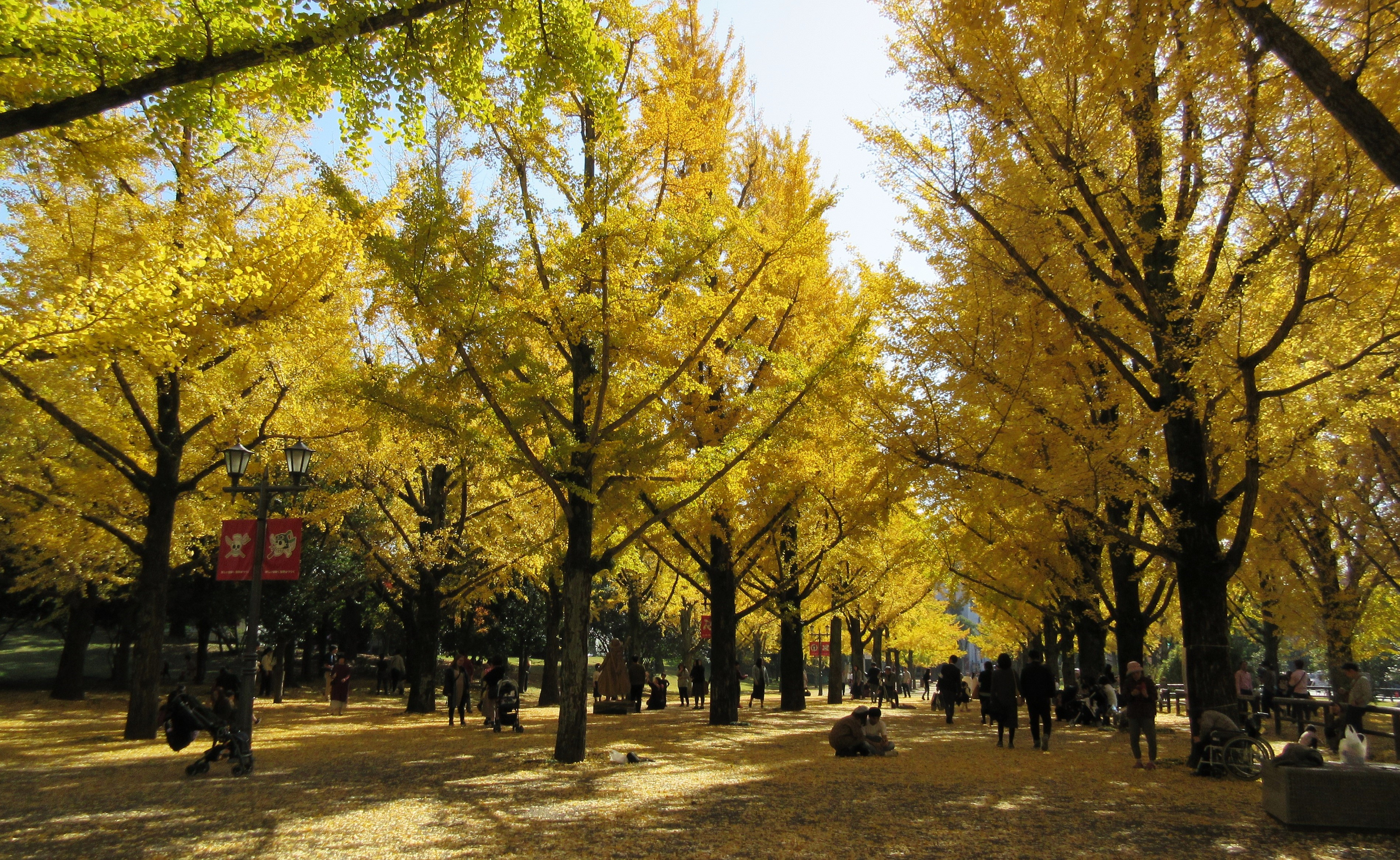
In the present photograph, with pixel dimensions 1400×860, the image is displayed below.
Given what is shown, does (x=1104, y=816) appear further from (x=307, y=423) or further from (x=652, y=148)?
(x=307, y=423)

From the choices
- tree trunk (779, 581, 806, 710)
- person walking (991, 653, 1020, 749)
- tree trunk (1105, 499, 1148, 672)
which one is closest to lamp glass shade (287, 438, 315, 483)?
person walking (991, 653, 1020, 749)

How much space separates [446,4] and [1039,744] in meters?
12.5

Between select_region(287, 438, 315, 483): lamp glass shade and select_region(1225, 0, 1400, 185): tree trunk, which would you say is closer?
select_region(1225, 0, 1400, 185): tree trunk

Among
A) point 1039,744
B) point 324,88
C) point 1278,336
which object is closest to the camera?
point 324,88

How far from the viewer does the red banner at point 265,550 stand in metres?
10.2

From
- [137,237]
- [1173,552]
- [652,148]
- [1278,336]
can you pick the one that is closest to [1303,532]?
[1173,552]

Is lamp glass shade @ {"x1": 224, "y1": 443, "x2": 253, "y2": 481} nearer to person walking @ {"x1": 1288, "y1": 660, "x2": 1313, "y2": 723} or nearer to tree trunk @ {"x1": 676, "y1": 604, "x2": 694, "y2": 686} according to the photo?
person walking @ {"x1": 1288, "y1": 660, "x2": 1313, "y2": 723}

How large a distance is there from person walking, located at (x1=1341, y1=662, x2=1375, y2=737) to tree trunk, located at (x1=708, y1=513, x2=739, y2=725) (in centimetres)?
895

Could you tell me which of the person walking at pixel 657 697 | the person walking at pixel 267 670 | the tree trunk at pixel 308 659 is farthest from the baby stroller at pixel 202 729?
the tree trunk at pixel 308 659

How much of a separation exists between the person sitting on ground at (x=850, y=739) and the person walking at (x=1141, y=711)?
→ 10.5ft

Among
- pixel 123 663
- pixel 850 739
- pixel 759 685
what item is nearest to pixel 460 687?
pixel 850 739

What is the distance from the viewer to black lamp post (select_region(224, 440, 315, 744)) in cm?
973

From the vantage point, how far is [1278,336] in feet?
25.1

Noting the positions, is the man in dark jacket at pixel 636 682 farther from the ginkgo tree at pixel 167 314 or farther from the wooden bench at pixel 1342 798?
the wooden bench at pixel 1342 798
